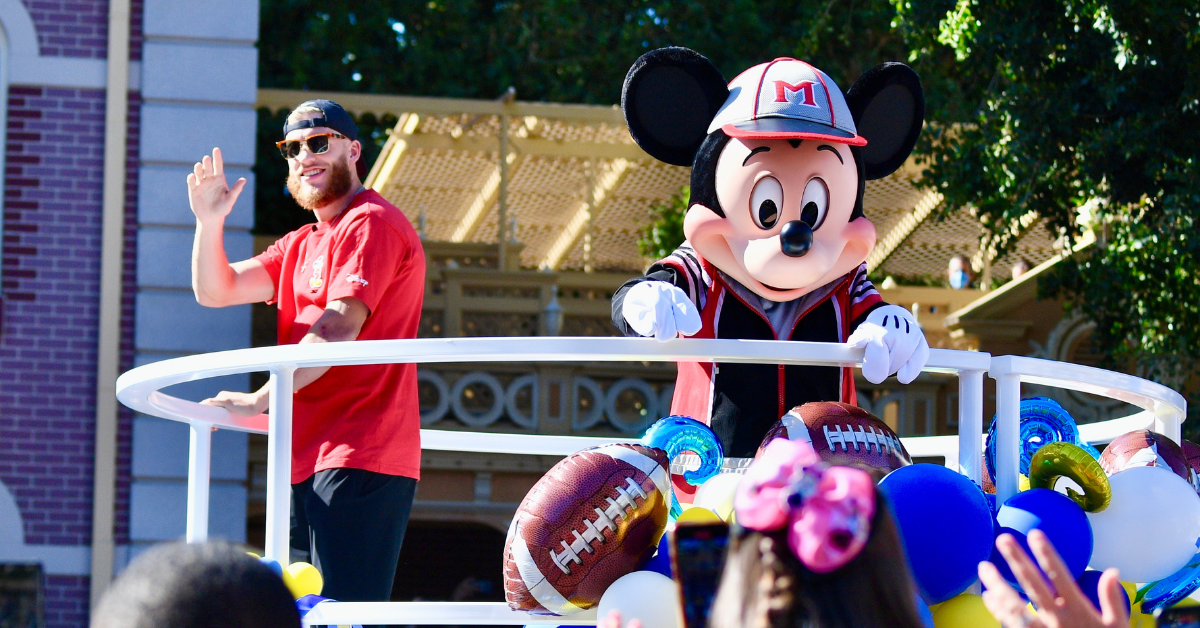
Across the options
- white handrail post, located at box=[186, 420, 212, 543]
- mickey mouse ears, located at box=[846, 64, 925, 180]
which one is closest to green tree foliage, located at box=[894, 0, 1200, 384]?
mickey mouse ears, located at box=[846, 64, 925, 180]

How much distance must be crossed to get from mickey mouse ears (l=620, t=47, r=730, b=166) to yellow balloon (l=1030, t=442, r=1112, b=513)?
45.0 inches

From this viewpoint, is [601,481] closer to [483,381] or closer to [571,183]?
[483,381]

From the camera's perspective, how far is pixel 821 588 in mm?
1264

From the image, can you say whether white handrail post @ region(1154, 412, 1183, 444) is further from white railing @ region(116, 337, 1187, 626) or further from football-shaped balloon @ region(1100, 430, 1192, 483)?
white railing @ region(116, 337, 1187, 626)

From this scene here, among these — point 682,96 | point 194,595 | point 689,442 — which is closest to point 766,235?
point 682,96

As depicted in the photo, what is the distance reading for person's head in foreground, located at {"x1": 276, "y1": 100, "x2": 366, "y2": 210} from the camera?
3.15m

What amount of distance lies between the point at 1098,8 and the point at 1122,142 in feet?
1.98

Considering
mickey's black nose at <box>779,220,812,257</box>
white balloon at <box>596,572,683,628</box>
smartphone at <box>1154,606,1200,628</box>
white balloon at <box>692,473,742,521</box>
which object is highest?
mickey's black nose at <box>779,220,812,257</box>

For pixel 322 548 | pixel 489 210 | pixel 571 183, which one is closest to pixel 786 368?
pixel 322 548

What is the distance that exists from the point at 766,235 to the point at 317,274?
100 centimetres

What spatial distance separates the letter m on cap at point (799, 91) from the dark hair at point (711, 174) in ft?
0.52

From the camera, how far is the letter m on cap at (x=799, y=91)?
2.80 metres

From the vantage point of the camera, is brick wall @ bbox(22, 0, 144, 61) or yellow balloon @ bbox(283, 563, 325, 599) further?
brick wall @ bbox(22, 0, 144, 61)

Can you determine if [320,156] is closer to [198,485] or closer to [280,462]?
[198,485]
